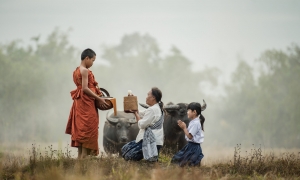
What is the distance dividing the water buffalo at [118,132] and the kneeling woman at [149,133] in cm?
586

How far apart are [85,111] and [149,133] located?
1424 mm

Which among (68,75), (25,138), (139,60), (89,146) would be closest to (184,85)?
(139,60)

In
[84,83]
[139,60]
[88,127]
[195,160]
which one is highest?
[139,60]

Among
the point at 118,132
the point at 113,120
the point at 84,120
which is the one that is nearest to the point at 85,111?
the point at 84,120

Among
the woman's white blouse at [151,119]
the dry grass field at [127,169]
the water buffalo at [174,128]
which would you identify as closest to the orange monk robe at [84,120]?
the dry grass field at [127,169]

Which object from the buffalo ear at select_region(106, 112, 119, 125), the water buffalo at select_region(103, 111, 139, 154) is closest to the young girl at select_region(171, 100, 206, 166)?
the water buffalo at select_region(103, 111, 139, 154)

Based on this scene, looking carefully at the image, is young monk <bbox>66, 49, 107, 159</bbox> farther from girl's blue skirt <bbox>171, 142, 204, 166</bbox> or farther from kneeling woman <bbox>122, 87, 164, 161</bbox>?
girl's blue skirt <bbox>171, 142, 204, 166</bbox>

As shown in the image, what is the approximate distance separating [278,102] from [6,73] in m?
23.0

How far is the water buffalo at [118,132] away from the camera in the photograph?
53.3ft

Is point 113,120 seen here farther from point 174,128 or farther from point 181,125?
point 181,125

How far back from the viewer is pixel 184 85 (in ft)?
198

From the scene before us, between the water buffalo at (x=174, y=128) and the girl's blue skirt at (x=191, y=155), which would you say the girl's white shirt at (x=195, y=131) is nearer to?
the girl's blue skirt at (x=191, y=155)

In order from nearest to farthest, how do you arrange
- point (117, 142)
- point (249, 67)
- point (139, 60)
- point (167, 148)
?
point (167, 148) < point (117, 142) < point (249, 67) < point (139, 60)

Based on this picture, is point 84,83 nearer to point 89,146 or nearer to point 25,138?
point 89,146
